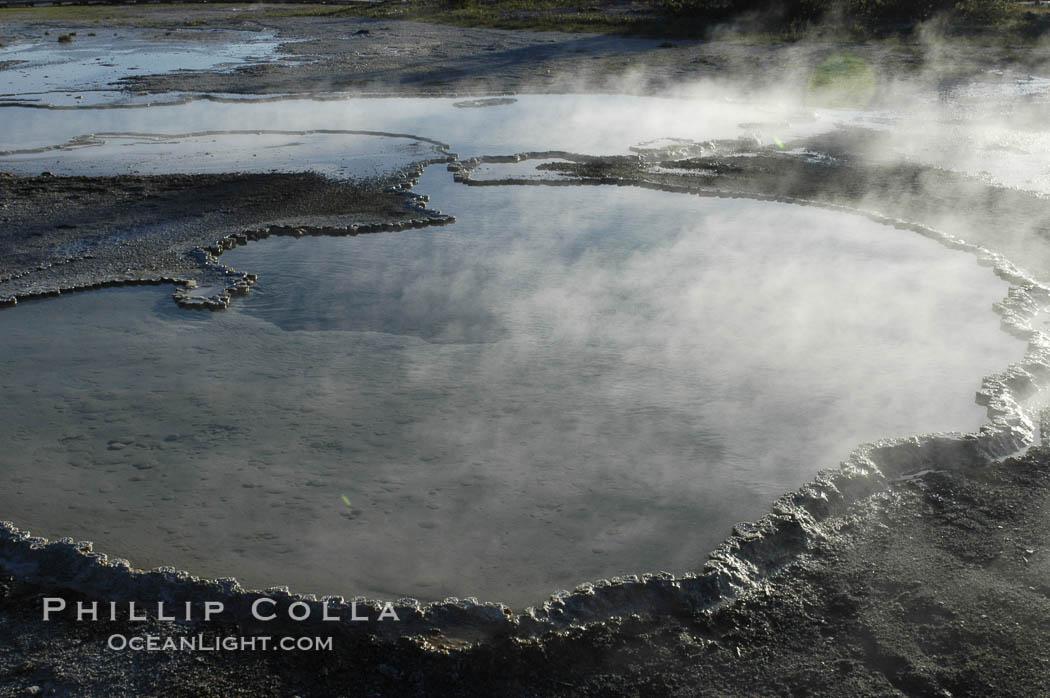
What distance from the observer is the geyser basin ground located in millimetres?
3078

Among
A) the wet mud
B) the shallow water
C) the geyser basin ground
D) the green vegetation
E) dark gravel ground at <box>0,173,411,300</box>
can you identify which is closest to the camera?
the geyser basin ground

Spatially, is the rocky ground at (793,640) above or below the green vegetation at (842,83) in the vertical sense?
below

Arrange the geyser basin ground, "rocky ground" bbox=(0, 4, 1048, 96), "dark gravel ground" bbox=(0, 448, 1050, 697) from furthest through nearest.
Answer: "rocky ground" bbox=(0, 4, 1048, 96), the geyser basin ground, "dark gravel ground" bbox=(0, 448, 1050, 697)

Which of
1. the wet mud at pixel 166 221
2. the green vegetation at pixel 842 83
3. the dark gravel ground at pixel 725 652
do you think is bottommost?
the dark gravel ground at pixel 725 652

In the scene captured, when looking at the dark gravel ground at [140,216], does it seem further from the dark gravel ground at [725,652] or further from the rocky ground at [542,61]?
the rocky ground at [542,61]

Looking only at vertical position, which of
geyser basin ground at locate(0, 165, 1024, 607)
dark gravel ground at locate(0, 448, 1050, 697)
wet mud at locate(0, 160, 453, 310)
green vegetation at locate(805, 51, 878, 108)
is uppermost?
green vegetation at locate(805, 51, 878, 108)

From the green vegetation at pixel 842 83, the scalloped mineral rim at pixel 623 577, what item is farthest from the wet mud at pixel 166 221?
the green vegetation at pixel 842 83

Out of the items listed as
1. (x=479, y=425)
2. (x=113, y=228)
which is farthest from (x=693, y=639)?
(x=113, y=228)

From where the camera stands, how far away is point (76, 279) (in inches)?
216

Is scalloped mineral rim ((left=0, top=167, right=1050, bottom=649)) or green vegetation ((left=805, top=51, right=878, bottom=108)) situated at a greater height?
green vegetation ((left=805, top=51, right=878, bottom=108))

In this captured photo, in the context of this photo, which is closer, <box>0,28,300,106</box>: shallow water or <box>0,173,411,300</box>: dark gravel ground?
<box>0,173,411,300</box>: dark gravel ground

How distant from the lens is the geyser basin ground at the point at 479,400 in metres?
3.08

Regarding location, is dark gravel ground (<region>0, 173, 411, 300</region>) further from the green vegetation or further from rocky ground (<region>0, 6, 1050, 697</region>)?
the green vegetation

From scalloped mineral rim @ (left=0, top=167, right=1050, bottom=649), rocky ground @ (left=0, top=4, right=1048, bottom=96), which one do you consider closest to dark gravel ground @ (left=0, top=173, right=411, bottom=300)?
scalloped mineral rim @ (left=0, top=167, right=1050, bottom=649)
